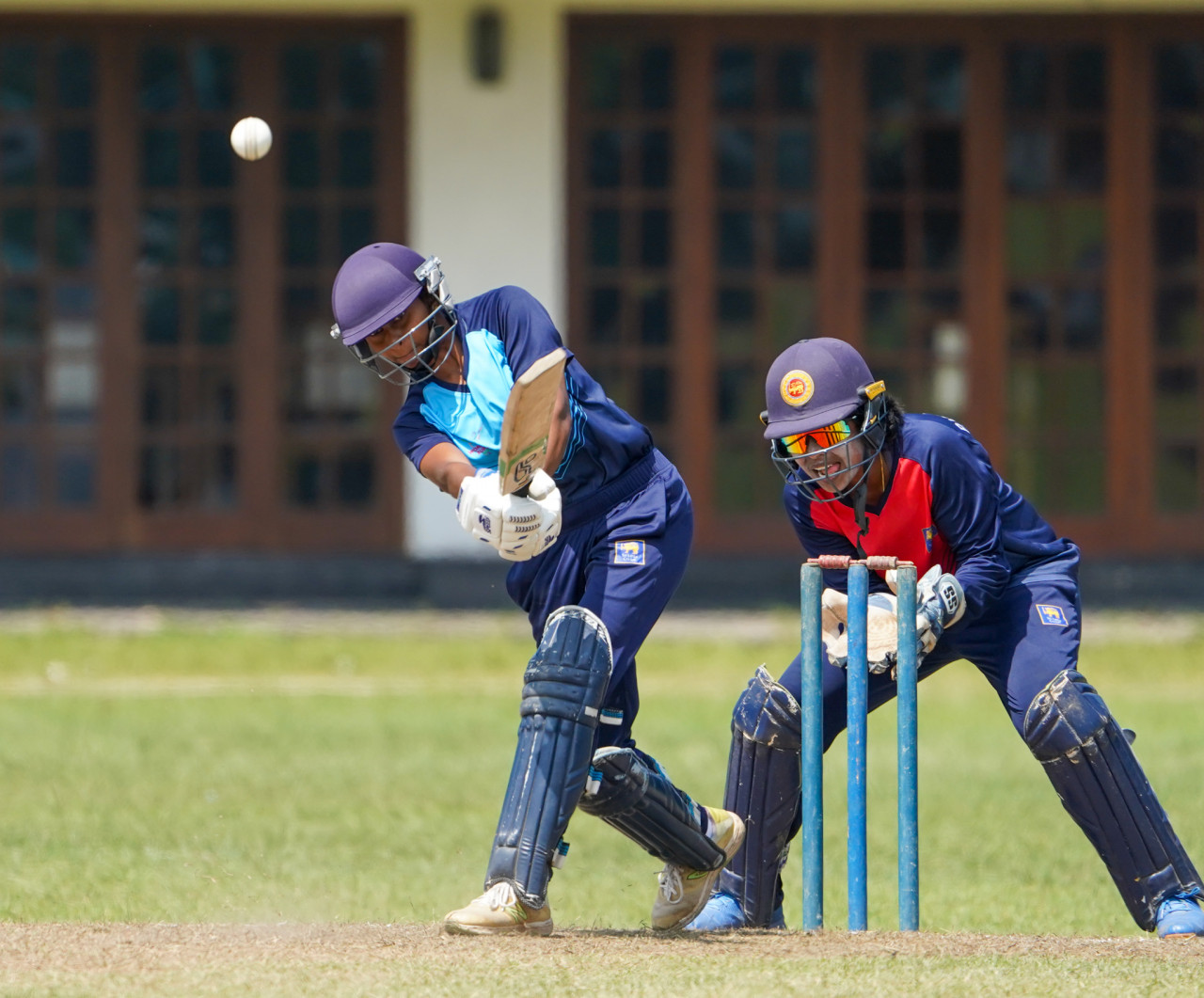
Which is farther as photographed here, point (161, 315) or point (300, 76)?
point (161, 315)

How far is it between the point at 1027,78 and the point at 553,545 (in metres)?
9.38

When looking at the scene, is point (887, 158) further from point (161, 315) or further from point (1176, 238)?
point (161, 315)

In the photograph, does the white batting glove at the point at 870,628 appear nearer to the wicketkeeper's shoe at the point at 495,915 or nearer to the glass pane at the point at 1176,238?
the wicketkeeper's shoe at the point at 495,915

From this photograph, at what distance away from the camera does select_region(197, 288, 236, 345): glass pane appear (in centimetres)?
1364

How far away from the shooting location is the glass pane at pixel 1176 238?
45.2ft

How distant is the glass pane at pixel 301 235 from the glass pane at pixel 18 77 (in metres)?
1.87

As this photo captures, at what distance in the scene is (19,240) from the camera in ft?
44.6

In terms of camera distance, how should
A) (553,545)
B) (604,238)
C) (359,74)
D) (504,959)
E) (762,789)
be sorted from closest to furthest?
(504,959) → (553,545) → (762,789) → (359,74) → (604,238)

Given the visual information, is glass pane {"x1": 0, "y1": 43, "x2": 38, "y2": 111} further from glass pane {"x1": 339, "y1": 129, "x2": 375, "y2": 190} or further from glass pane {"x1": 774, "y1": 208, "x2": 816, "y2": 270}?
glass pane {"x1": 774, "y1": 208, "x2": 816, "y2": 270}

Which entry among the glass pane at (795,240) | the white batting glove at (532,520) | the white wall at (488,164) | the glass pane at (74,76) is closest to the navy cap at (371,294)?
the white batting glove at (532,520)

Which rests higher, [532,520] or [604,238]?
[604,238]

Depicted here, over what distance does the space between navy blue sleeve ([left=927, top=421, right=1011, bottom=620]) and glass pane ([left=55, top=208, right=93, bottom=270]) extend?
9.52 metres

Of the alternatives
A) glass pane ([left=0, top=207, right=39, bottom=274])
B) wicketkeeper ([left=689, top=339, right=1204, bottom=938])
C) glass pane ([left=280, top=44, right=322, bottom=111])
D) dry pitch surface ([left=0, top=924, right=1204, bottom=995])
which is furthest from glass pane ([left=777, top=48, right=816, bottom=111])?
dry pitch surface ([left=0, top=924, right=1204, bottom=995])

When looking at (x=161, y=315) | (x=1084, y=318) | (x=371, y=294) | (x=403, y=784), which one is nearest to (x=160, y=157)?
(x=161, y=315)
